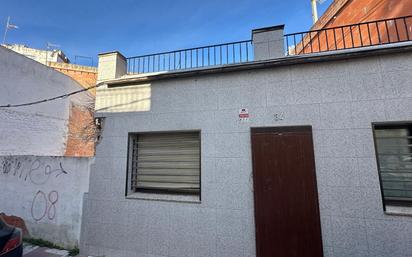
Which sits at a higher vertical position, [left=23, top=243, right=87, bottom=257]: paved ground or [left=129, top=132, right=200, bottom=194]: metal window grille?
[left=129, top=132, right=200, bottom=194]: metal window grille

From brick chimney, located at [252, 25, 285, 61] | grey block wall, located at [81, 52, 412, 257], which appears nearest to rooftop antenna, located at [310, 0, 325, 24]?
brick chimney, located at [252, 25, 285, 61]

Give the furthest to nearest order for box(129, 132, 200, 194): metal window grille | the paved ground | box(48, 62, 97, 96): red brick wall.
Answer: box(48, 62, 97, 96): red brick wall → the paved ground → box(129, 132, 200, 194): metal window grille

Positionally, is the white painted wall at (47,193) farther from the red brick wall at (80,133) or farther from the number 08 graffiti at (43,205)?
the red brick wall at (80,133)

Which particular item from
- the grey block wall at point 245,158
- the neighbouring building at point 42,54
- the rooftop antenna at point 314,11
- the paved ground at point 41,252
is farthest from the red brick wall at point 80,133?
the rooftop antenna at point 314,11

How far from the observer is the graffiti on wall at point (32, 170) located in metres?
4.79

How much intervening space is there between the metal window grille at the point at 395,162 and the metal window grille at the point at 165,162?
2930 mm

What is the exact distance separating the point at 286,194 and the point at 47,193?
5.01 metres

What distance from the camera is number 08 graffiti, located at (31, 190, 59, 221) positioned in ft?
15.3

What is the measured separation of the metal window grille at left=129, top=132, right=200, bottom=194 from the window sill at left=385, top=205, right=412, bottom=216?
2.90 meters

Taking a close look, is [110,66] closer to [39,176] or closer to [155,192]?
[155,192]

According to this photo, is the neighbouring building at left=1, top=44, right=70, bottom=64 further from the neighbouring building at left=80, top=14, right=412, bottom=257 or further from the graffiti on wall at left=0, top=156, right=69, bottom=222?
the neighbouring building at left=80, top=14, right=412, bottom=257

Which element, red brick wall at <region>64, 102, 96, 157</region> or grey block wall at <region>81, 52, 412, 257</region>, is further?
red brick wall at <region>64, 102, 96, 157</region>

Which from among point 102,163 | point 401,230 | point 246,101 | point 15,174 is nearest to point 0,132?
point 15,174

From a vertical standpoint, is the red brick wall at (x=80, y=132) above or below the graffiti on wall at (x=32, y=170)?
above
